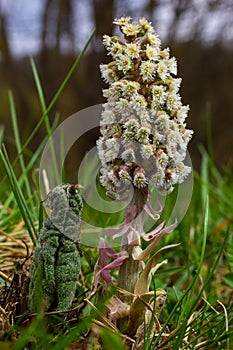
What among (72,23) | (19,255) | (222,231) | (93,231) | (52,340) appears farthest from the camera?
(72,23)

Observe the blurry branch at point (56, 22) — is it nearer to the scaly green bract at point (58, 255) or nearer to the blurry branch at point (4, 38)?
the blurry branch at point (4, 38)

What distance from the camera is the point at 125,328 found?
920 mm

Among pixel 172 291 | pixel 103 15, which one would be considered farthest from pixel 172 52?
pixel 172 291

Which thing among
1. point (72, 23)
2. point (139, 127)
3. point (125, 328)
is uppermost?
point (72, 23)

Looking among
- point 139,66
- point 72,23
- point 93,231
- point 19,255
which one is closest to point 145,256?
point 139,66

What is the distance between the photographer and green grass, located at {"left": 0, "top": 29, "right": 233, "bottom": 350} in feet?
2.73

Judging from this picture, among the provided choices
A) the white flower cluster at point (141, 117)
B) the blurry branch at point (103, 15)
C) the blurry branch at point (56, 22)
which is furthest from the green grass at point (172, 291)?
the blurry branch at point (56, 22)

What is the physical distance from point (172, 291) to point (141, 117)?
2.09 ft

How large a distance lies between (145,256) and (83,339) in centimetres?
22

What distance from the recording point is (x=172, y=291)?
130cm

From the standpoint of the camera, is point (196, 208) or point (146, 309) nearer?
point (146, 309)

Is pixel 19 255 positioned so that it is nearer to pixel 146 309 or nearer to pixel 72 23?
pixel 146 309

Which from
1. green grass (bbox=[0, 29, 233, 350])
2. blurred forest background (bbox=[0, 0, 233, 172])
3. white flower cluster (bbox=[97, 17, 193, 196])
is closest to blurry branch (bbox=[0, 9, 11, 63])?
blurred forest background (bbox=[0, 0, 233, 172])

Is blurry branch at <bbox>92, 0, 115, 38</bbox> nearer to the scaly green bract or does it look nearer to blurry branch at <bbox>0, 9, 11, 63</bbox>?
blurry branch at <bbox>0, 9, 11, 63</bbox>
